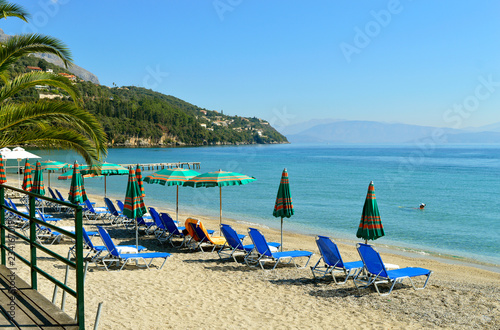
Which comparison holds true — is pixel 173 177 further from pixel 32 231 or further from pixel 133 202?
pixel 32 231

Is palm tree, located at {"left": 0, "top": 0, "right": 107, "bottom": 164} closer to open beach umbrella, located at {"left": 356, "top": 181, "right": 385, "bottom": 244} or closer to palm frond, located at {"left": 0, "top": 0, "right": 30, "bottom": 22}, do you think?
palm frond, located at {"left": 0, "top": 0, "right": 30, "bottom": 22}

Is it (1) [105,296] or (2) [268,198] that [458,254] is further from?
(2) [268,198]

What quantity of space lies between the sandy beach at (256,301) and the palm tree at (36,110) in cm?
228

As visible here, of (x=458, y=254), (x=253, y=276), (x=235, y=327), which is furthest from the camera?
(x=458, y=254)

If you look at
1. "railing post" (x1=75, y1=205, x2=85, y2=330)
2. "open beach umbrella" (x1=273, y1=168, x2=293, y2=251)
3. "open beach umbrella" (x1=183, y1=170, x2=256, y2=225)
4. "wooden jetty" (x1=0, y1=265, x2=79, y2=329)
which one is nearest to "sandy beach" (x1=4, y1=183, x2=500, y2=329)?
"wooden jetty" (x1=0, y1=265, x2=79, y2=329)

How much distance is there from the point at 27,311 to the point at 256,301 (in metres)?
3.97

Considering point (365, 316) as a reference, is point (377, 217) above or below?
above

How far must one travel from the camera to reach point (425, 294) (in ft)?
24.0

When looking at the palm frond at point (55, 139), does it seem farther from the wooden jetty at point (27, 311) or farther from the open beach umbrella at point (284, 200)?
the open beach umbrella at point (284, 200)

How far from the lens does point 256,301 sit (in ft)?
22.2

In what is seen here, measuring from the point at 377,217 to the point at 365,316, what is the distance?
114 inches

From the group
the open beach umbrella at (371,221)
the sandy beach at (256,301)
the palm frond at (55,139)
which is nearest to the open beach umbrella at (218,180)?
the sandy beach at (256,301)

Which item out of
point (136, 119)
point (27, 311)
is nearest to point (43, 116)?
point (27, 311)

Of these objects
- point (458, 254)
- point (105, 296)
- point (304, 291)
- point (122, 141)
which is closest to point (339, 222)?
point (458, 254)
